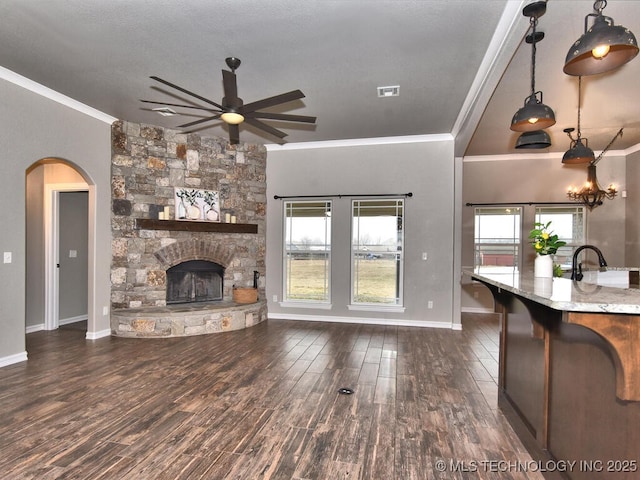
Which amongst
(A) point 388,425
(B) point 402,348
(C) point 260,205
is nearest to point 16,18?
(C) point 260,205

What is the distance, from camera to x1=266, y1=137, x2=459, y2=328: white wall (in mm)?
5684

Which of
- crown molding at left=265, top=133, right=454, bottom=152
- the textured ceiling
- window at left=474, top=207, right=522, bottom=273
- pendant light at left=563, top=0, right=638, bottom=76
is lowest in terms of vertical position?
window at left=474, top=207, right=522, bottom=273

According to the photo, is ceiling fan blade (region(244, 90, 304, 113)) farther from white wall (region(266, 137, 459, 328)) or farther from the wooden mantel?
white wall (region(266, 137, 459, 328))

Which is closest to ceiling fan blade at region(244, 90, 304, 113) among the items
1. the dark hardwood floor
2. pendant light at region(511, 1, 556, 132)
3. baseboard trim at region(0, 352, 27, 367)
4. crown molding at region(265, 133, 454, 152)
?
pendant light at region(511, 1, 556, 132)

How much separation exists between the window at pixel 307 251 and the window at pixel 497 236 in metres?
3.22

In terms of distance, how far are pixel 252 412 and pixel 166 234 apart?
11.3 ft

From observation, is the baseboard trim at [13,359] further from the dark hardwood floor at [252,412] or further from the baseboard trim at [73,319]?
the baseboard trim at [73,319]

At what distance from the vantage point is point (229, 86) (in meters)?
2.99

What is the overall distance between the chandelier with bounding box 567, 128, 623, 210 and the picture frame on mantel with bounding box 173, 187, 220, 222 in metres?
6.06

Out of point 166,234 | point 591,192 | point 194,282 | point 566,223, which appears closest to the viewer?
point 166,234

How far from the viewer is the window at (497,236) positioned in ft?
22.9

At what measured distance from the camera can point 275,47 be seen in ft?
10.4

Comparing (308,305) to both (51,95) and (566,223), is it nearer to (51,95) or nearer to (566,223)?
(51,95)

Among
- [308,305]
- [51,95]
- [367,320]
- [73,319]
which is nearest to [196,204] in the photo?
[51,95]
